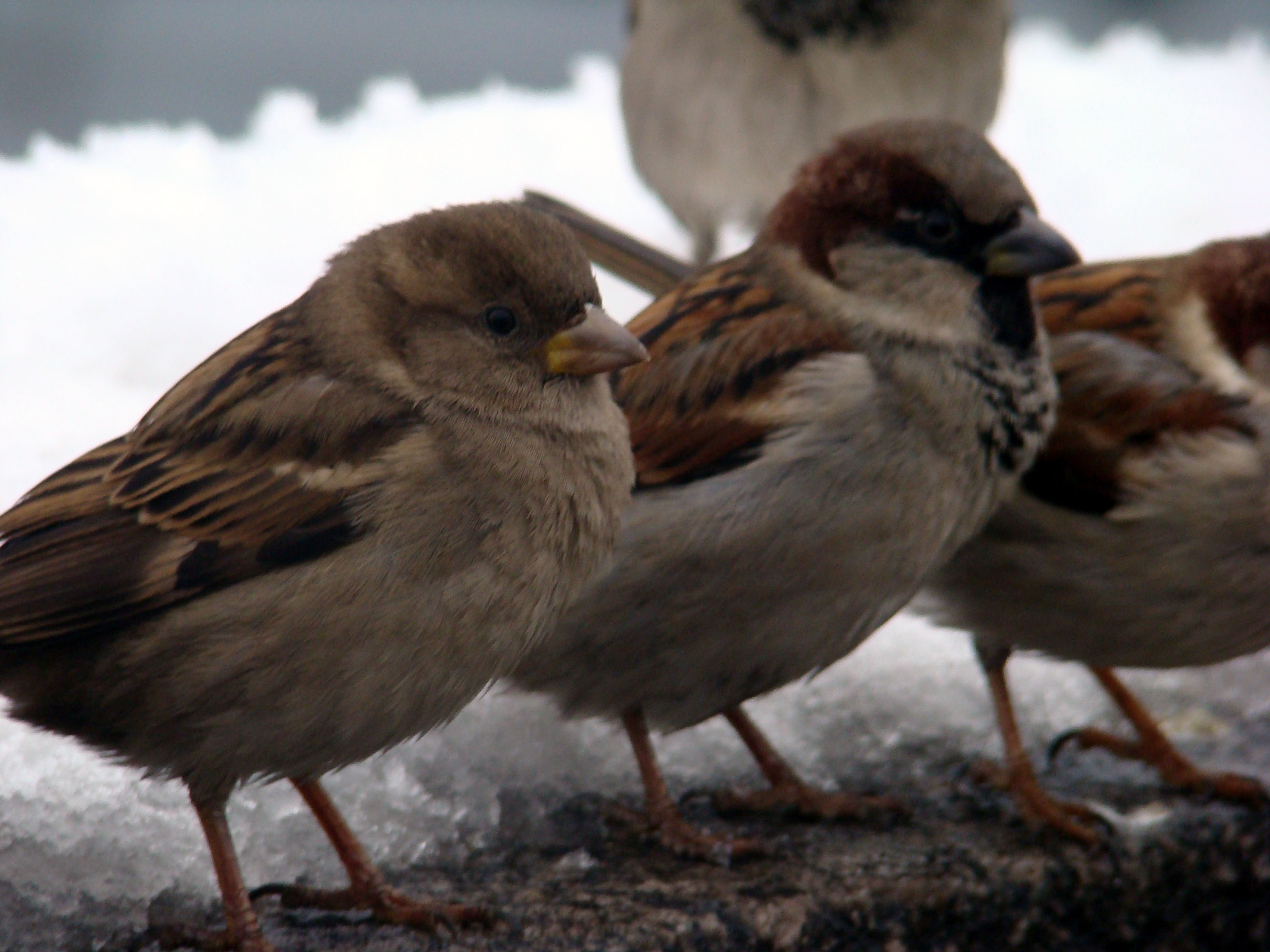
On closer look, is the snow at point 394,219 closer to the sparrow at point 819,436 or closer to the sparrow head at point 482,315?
the sparrow at point 819,436

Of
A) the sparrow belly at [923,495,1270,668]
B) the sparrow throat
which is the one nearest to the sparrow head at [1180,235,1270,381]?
the sparrow belly at [923,495,1270,668]

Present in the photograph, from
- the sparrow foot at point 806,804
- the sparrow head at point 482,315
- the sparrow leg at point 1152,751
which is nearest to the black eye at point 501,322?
the sparrow head at point 482,315

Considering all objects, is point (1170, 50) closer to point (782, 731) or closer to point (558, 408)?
point (782, 731)

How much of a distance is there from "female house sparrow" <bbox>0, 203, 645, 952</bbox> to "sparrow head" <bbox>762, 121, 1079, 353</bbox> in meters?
0.50

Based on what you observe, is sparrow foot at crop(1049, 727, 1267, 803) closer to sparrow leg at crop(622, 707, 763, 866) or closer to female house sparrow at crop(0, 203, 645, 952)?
sparrow leg at crop(622, 707, 763, 866)

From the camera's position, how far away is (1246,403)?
2.32 metres

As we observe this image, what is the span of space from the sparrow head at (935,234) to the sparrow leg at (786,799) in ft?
2.03

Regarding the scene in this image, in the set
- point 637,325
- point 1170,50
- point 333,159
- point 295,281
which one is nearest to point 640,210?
point 333,159

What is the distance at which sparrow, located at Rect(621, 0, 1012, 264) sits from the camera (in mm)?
4090

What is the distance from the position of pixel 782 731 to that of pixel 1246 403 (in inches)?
33.6

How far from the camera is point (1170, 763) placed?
2.64 metres

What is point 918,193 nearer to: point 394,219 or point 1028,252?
point 1028,252

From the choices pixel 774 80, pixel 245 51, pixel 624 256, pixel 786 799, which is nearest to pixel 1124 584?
pixel 786 799

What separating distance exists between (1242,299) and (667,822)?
1.07 m
